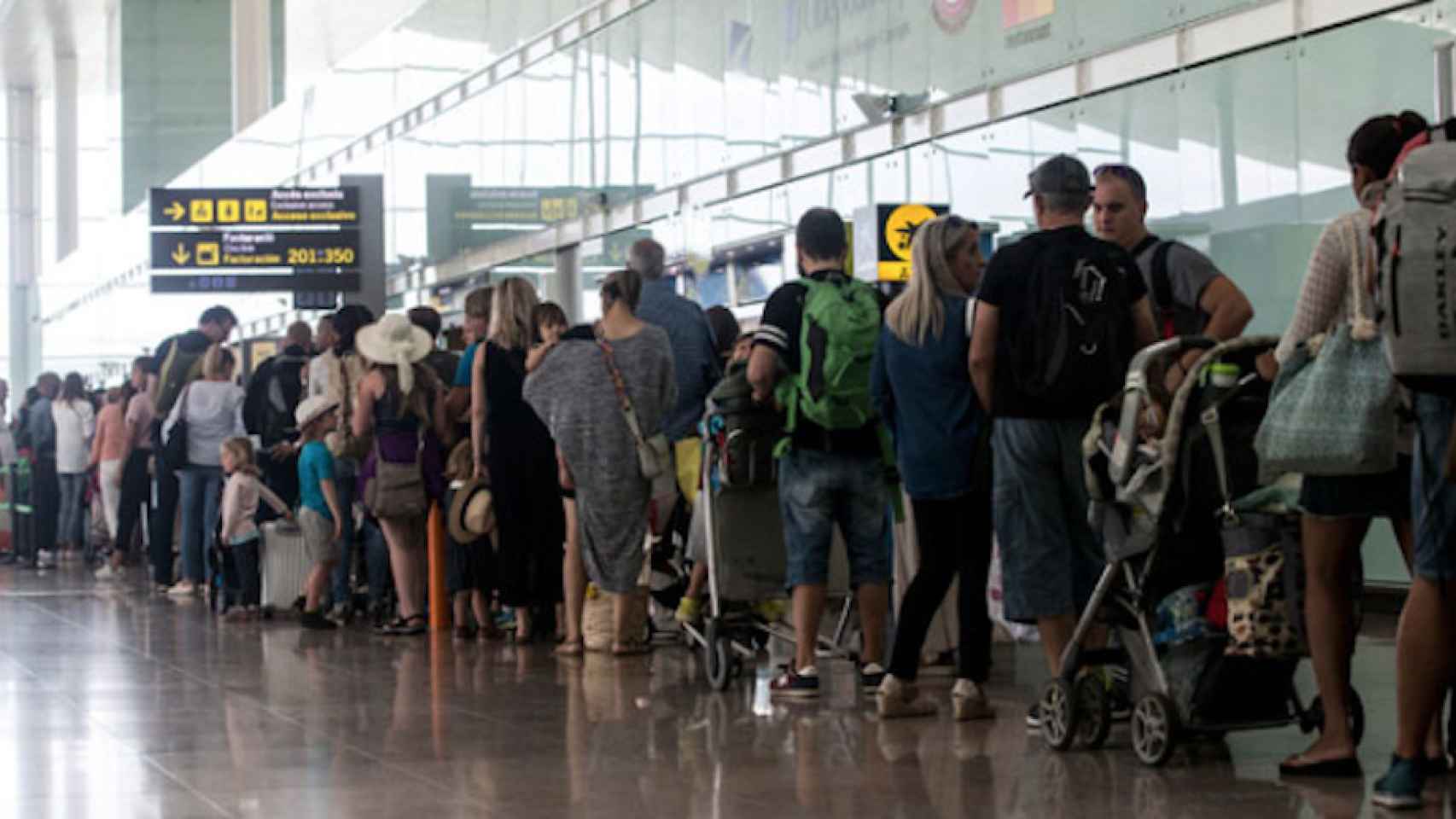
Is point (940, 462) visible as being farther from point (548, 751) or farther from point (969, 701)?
point (548, 751)

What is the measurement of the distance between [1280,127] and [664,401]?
3.73 meters

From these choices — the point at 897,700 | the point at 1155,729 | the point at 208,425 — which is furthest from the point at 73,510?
the point at 1155,729

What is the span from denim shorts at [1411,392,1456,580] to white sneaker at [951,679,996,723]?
2.19 m

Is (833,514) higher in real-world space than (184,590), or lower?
higher

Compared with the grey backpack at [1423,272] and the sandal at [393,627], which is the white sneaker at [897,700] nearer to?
the grey backpack at [1423,272]

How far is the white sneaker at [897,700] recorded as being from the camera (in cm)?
754

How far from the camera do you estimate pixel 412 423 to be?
12.2 meters

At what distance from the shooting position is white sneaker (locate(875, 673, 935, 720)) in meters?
7.54

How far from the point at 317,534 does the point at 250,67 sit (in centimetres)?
2875

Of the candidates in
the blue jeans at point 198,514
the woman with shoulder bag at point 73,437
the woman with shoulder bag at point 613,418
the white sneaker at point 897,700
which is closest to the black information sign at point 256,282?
the woman with shoulder bag at point 73,437

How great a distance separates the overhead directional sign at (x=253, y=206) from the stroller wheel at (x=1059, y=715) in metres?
14.1

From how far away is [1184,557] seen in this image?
6539 mm

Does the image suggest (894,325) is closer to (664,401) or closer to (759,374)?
(759,374)

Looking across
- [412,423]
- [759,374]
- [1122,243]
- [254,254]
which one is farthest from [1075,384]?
[254,254]
